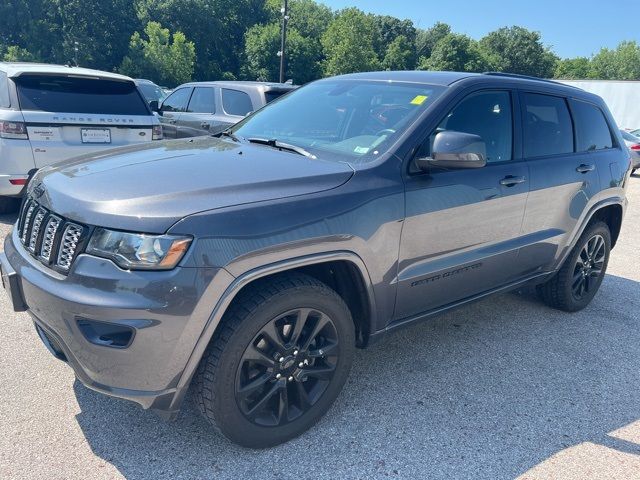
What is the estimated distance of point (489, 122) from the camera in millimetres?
3357

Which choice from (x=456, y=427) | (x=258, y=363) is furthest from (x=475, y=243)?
(x=258, y=363)

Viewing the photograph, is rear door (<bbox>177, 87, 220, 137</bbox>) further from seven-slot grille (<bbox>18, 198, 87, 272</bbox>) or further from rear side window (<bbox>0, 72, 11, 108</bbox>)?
seven-slot grille (<bbox>18, 198, 87, 272</bbox>)

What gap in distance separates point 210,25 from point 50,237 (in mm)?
62117

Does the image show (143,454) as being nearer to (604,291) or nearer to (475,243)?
(475,243)

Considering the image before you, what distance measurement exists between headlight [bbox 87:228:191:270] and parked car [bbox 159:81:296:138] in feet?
18.7

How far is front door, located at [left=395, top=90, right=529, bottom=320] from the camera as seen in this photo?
280 cm

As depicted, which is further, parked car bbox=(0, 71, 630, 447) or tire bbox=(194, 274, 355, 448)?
tire bbox=(194, 274, 355, 448)

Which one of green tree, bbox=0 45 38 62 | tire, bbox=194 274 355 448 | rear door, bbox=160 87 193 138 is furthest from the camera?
green tree, bbox=0 45 38 62

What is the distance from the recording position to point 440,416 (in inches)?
112

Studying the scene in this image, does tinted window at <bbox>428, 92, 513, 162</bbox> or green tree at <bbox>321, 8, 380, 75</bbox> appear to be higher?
green tree at <bbox>321, 8, 380, 75</bbox>

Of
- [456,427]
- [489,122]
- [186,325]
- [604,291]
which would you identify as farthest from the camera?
[604,291]

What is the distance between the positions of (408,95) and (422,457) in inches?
79.7

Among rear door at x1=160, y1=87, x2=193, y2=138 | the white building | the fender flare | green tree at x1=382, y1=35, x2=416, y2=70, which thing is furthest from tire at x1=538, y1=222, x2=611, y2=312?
green tree at x1=382, y1=35, x2=416, y2=70

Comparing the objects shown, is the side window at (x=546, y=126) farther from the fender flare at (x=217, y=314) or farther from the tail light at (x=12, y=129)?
the tail light at (x=12, y=129)
